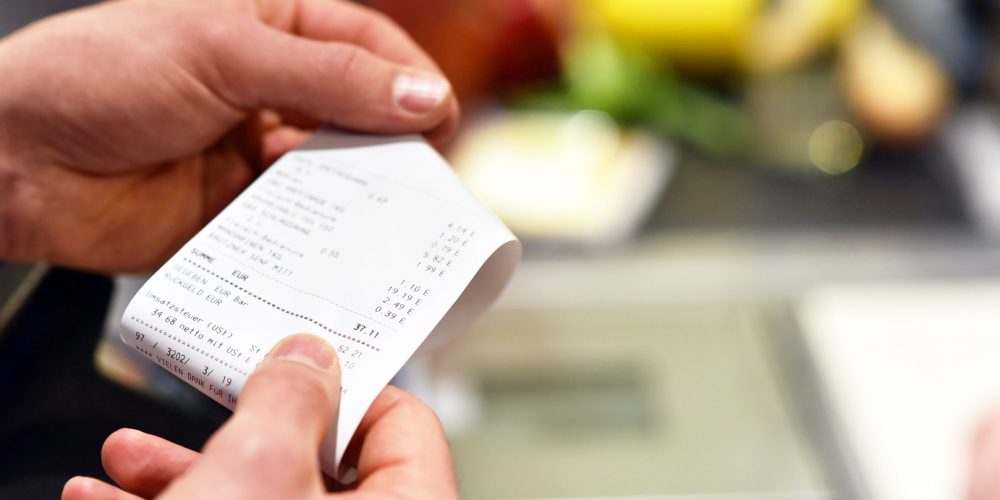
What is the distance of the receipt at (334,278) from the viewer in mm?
390

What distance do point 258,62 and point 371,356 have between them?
21 cm

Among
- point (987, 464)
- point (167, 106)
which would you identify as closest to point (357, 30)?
point (167, 106)

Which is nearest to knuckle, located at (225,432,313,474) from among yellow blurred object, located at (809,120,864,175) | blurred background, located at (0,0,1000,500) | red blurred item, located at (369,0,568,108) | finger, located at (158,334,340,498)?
finger, located at (158,334,340,498)

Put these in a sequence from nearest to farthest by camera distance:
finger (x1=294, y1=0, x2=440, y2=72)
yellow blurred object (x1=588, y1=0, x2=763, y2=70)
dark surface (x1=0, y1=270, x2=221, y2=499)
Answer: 1. dark surface (x1=0, y1=270, x2=221, y2=499)
2. finger (x1=294, y1=0, x2=440, y2=72)
3. yellow blurred object (x1=588, y1=0, x2=763, y2=70)

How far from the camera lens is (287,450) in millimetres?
332

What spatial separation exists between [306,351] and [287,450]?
51 millimetres

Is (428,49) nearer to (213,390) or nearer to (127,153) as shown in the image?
(127,153)

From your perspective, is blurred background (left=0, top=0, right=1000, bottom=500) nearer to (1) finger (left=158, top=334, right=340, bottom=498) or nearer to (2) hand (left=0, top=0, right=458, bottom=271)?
(2) hand (left=0, top=0, right=458, bottom=271)

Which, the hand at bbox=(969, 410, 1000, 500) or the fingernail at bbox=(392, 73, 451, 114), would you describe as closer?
the hand at bbox=(969, 410, 1000, 500)

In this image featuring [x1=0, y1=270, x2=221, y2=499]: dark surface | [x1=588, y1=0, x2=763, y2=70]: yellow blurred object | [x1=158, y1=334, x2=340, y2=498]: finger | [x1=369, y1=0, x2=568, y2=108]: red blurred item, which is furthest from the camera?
[x1=588, y1=0, x2=763, y2=70]: yellow blurred object

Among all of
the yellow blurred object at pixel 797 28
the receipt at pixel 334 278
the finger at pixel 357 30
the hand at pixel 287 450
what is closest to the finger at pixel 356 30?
the finger at pixel 357 30

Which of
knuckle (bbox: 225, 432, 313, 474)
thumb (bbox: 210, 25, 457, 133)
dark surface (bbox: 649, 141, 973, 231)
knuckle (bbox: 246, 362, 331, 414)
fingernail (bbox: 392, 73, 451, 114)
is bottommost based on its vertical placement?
knuckle (bbox: 225, 432, 313, 474)

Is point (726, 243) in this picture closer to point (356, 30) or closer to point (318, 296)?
point (356, 30)

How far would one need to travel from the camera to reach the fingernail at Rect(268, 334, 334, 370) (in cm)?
37
